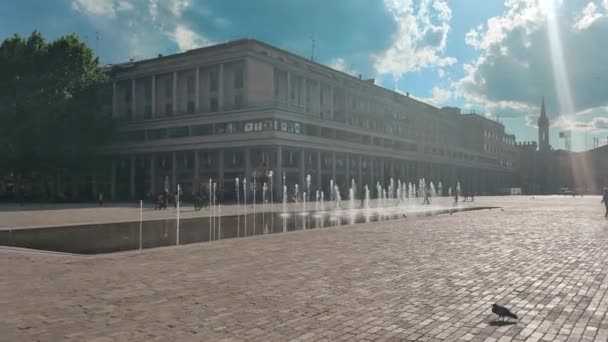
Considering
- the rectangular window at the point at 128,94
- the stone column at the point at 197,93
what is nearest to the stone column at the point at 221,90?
the stone column at the point at 197,93

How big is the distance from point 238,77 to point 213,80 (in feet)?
18.3

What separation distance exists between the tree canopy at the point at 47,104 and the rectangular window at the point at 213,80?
1837 centimetres

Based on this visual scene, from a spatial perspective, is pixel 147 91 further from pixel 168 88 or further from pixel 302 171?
pixel 302 171

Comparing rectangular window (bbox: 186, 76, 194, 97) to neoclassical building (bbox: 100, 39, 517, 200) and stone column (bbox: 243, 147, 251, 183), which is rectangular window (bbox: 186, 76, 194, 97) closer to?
neoclassical building (bbox: 100, 39, 517, 200)

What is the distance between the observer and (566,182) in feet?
524

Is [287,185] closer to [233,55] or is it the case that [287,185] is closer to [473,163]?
[233,55]

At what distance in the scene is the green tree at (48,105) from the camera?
5269 cm

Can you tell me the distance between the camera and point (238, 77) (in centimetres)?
7181

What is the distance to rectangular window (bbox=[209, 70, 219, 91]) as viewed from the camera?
245 feet

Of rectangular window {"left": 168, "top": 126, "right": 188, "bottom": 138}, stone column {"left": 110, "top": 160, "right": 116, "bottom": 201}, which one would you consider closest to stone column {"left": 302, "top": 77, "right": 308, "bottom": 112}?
rectangular window {"left": 168, "top": 126, "right": 188, "bottom": 138}

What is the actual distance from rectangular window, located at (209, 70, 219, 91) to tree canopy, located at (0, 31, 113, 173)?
60.3 ft

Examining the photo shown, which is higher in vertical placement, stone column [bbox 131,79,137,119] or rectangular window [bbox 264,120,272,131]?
stone column [bbox 131,79,137,119]

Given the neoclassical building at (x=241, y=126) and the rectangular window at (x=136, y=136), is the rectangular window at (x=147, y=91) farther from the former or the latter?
the rectangular window at (x=136, y=136)

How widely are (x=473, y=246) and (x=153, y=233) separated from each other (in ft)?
38.7
